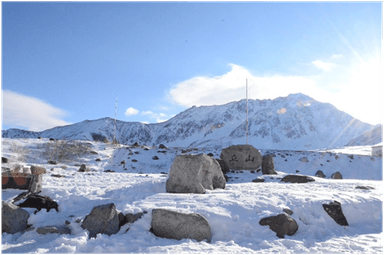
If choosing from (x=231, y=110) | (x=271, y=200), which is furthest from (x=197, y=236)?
(x=231, y=110)

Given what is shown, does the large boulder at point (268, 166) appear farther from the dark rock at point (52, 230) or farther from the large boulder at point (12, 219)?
the large boulder at point (12, 219)

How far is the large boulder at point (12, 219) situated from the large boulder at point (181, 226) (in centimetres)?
306

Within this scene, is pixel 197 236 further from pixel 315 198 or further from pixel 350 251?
pixel 315 198

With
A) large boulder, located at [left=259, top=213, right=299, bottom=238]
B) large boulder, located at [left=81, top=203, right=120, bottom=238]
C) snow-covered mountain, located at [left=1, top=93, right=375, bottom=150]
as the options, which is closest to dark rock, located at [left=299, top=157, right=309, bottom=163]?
large boulder, located at [left=259, top=213, right=299, bottom=238]

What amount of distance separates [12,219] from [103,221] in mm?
2089

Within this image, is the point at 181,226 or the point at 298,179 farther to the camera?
the point at 298,179

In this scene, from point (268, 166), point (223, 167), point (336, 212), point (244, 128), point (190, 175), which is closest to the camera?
point (336, 212)

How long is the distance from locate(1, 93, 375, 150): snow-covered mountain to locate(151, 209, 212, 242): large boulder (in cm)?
10497

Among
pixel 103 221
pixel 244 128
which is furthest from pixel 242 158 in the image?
pixel 244 128

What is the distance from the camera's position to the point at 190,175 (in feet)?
28.1

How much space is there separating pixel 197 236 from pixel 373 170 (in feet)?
87.2

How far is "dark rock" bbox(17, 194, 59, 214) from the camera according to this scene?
6.53m

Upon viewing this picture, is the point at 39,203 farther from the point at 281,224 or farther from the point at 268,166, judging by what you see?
the point at 268,166

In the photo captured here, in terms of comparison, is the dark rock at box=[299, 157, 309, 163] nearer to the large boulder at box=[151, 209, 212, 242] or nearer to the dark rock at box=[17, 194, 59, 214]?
the large boulder at box=[151, 209, 212, 242]
